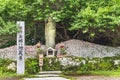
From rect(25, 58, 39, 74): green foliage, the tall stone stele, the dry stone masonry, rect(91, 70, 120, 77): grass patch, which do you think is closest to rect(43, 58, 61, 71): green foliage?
rect(25, 58, 39, 74): green foliage

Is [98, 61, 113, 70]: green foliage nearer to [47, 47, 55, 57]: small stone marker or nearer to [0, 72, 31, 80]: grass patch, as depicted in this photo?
[47, 47, 55, 57]: small stone marker

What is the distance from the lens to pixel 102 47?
67.3ft

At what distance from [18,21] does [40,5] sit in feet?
4.62

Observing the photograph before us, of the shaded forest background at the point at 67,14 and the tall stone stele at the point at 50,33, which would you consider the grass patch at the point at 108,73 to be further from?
the tall stone stele at the point at 50,33

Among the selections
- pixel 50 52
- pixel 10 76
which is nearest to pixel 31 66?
pixel 50 52

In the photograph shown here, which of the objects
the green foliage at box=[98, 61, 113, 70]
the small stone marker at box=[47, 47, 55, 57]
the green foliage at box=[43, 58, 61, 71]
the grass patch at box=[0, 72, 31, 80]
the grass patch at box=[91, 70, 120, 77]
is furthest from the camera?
the small stone marker at box=[47, 47, 55, 57]

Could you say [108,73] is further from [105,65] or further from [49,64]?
[49,64]

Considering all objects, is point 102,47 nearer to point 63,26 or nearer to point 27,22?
point 63,26

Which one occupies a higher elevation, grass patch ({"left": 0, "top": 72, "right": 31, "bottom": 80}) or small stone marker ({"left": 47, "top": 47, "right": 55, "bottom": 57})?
small stone marker ({"left": 47, "top": 47, "right": 55, "bottom": 57})

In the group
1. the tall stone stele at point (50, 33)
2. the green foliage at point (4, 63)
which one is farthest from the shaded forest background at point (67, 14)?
the green foliage at point (4, 63)

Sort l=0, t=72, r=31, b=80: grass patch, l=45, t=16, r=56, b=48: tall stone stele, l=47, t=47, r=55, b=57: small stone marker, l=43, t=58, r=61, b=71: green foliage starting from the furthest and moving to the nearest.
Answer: l=45, t=16, r=56, b=48: tall stone stele, l=47, t=47, r=55, b=57: small stone marker, l=43, t=58, r=61, b=71: green foliage, l=0, t=72, r=31, b=80: grass patch

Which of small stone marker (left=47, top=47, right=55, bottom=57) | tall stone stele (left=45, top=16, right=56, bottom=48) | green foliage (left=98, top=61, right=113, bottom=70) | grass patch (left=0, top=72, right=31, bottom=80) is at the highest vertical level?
tall stone stele (left=45, top=16, right=56, bottom=48)

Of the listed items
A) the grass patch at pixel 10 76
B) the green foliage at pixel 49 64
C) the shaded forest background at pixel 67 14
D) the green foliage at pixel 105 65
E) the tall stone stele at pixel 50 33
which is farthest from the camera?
the tall stone stele at pixel 50 33

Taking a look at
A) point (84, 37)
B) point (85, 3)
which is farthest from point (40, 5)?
point (84, 37)
